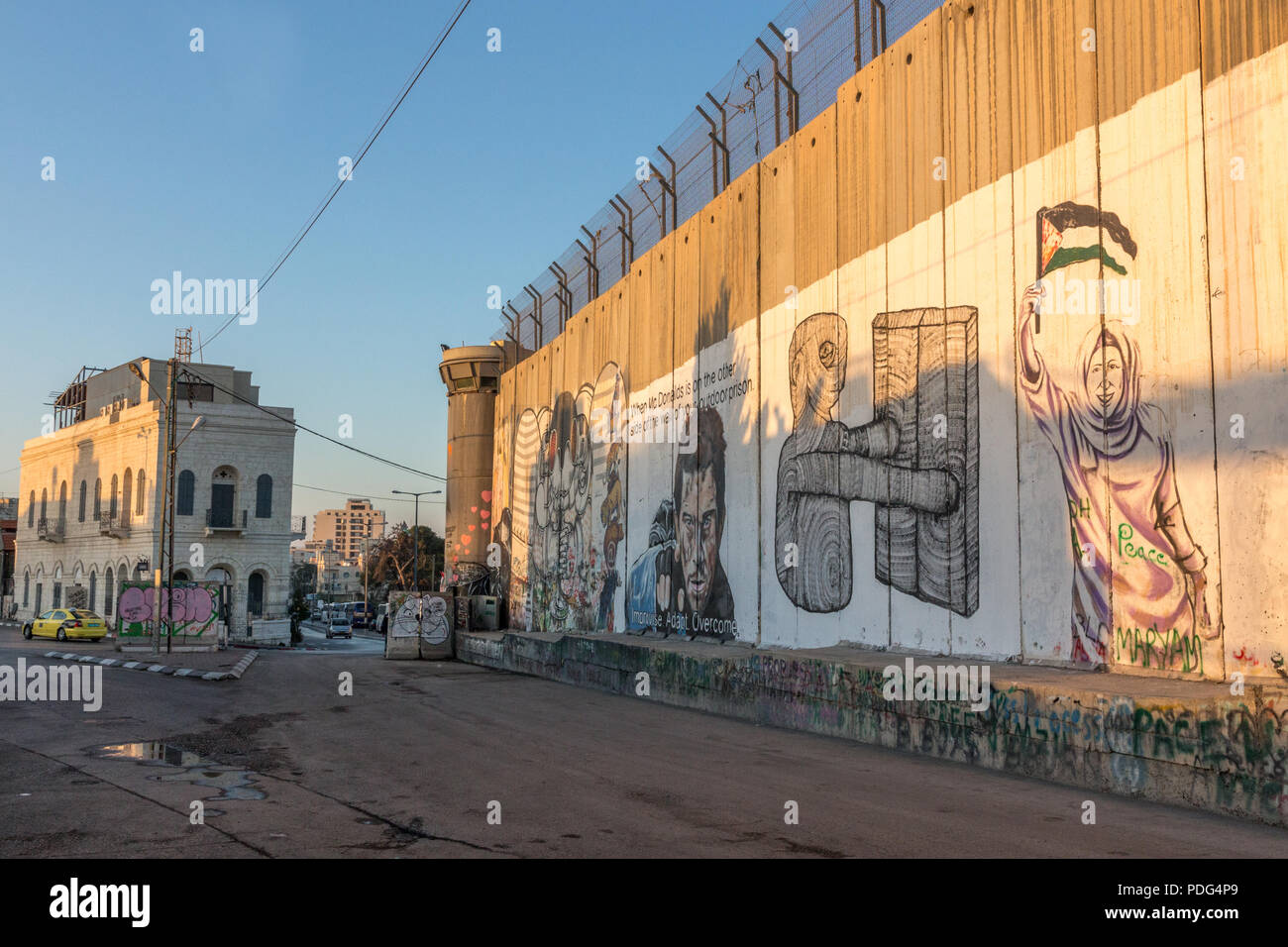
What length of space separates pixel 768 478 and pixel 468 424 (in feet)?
81.4

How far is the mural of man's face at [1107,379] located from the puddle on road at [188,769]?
9.31m

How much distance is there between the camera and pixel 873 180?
16.6 meters

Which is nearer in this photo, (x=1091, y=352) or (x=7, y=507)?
(x=1091, y=352)

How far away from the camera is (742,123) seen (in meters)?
21.7

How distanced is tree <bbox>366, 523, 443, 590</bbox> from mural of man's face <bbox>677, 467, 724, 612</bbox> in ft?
256

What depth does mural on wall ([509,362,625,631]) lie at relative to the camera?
28.5 metres

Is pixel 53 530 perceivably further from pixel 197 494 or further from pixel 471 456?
pixel 471 456

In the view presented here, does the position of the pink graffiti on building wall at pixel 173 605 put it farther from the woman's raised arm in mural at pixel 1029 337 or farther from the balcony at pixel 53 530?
the woman's raised arm in mural at pixel 1029 337

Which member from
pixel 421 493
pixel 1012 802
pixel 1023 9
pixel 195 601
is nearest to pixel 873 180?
pixel 1023 9

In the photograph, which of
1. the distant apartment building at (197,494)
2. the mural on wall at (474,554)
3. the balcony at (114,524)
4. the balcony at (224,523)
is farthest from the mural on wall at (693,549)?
the balcony at (114,524)

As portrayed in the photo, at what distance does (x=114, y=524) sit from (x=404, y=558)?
144 ft

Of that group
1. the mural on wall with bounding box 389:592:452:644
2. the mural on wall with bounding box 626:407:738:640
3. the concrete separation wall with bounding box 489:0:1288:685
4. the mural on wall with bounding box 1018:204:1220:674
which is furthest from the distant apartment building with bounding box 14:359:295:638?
the mural on wall with bounding box 1018:204:1220:674

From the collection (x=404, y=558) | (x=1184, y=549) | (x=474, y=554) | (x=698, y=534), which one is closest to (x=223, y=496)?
(x=474, y=554)

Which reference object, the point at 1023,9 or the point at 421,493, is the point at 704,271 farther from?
the point at 421,493
